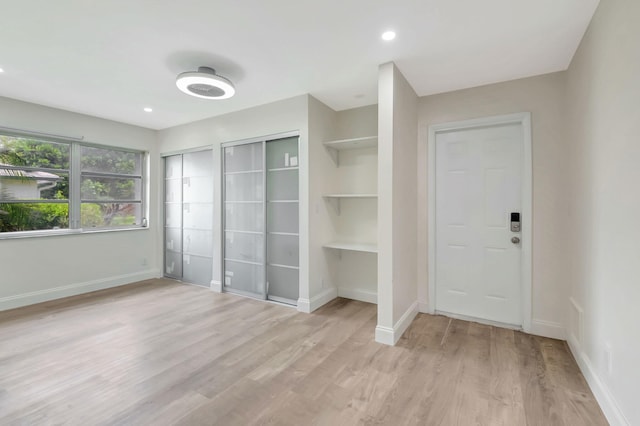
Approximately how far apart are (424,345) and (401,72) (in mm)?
2693

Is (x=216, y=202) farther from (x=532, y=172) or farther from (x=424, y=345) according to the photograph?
(x=532, y=172)

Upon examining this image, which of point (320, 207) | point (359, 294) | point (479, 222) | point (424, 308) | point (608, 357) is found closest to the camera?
point (608, 357)

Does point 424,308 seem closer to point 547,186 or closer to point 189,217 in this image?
point 547,186

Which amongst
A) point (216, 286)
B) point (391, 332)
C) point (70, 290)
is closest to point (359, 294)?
point (391, 332)

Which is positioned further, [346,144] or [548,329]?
[346,144]

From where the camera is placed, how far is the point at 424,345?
2672mm

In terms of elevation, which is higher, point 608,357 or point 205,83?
point 205,83

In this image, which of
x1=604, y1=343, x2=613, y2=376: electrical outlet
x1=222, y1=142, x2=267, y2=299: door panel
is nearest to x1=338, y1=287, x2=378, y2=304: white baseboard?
x1=222, y1=142, x2=267, y2=299: door panel

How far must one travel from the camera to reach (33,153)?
12.7 feet

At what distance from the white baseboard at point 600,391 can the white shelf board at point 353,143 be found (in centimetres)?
271

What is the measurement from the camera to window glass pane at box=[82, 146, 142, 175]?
4.39 m

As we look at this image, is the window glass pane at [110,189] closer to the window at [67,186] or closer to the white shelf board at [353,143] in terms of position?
the window at [67,186]

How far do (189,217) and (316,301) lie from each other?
270cm

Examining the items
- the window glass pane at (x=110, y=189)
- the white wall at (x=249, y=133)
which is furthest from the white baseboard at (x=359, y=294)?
the window glass pane at (x=110, y=189)
